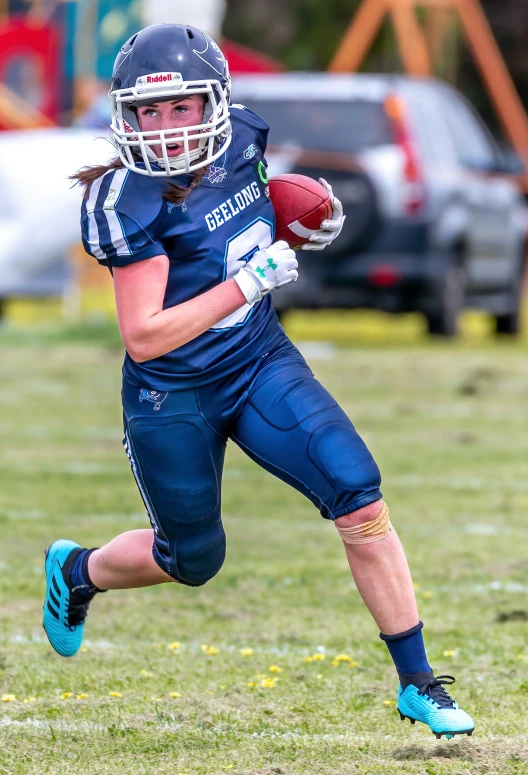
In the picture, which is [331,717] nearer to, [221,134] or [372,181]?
[221,134]

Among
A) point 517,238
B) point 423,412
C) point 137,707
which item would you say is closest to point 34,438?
point 423,412

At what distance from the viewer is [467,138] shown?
13.7m

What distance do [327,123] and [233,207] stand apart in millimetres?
8728

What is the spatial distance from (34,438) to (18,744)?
5.00m

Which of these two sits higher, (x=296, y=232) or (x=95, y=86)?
(x=296, y=232)

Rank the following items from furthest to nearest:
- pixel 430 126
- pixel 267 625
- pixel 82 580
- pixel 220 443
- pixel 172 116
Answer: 1. pixel 430 126
2. pixel 267 625
3. pixel 82 580
4. pixel 220 443
5. pixel 172 116

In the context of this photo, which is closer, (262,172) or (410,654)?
(410,654)

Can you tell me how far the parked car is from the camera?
12.4 m

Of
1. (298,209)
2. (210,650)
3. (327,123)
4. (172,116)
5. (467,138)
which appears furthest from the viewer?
(467,138)

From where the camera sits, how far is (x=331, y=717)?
13.8 ft

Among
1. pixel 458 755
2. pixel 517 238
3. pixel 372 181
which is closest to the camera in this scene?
pixel 458 755

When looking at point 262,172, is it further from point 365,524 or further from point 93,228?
point 365,524

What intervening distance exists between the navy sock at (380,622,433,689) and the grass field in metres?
0.17

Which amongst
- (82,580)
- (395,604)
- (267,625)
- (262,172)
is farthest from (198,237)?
(267,625)
